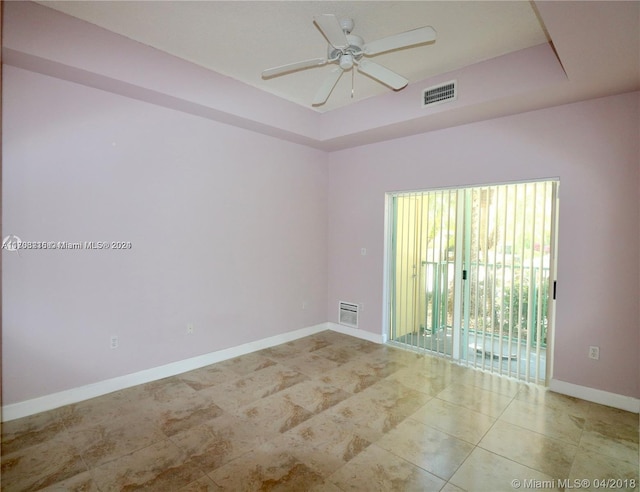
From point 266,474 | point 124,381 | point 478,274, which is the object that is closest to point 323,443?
point 266,474

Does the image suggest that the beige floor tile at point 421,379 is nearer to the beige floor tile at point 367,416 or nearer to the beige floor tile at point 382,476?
the beige floor tile at point 367,416

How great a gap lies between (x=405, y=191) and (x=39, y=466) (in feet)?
14.0

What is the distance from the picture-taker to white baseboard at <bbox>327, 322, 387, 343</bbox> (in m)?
4.76

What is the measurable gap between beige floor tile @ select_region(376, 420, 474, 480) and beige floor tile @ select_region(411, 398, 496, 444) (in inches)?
3.2

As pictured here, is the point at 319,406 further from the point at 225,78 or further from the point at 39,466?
the point at 225,78

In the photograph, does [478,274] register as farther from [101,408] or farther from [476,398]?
[101,408]

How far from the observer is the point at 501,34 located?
2785mm

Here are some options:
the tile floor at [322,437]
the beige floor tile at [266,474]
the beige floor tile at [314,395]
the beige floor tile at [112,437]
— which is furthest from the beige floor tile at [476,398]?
the beige floor tile at [112,437]

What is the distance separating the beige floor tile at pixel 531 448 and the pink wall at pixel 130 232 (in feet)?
9.31

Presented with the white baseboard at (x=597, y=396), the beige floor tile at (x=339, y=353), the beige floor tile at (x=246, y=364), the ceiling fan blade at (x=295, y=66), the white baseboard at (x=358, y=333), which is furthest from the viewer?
the white baseboard at (x=358, y=333)

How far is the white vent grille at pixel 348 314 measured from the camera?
5.04 meters

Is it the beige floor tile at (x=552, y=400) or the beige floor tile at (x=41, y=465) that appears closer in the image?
the beige floor tile at (x=41, y=465)

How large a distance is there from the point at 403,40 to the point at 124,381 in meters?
3.73

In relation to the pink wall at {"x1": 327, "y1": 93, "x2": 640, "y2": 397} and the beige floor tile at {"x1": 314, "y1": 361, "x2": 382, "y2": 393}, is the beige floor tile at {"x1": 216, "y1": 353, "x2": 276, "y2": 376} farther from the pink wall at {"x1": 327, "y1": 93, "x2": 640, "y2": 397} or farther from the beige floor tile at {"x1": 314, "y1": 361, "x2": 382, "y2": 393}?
the pink wall at {"x1": 327, "y1": 93, "x2": 640, "y2": 397}
